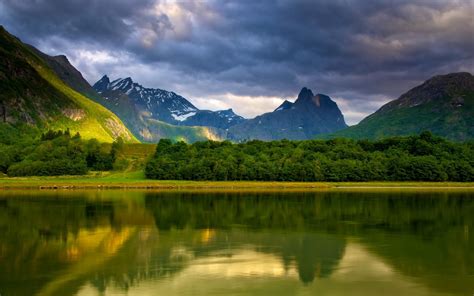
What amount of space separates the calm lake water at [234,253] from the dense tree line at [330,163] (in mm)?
95796

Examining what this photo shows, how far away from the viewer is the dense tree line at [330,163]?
16012cm

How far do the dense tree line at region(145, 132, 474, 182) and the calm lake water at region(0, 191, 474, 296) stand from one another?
95.8 m

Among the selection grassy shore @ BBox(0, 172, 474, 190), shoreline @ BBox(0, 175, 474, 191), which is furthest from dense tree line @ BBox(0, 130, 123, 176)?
shoreline @ BBox(0, 175, 474, 191)

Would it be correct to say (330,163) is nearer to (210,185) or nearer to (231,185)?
(231,185)

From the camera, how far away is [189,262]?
113 feet

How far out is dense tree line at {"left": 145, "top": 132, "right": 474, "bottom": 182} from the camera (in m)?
160

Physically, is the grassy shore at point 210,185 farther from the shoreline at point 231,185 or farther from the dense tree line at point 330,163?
the dense tree line at point 330,163

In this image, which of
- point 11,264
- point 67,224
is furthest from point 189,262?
point 67,224

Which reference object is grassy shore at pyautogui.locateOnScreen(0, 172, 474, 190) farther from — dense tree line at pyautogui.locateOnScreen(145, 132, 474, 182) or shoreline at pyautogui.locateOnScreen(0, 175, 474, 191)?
dense tree line at pyautogui.locateOnScreen(145, 132, 474, 182)

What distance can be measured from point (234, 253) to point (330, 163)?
434 feet

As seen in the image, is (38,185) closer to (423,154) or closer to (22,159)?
(22,159)

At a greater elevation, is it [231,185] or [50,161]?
[50,161]

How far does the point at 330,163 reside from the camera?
166250 mm

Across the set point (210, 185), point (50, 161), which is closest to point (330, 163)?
point (210, 185)
